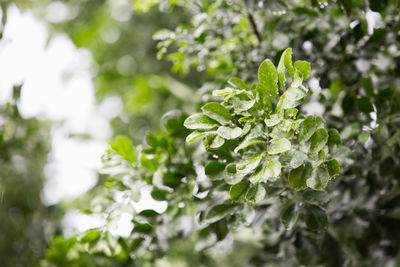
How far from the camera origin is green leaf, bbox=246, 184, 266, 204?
Result: 0.45 metres

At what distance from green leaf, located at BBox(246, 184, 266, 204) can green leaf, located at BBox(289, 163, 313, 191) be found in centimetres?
4

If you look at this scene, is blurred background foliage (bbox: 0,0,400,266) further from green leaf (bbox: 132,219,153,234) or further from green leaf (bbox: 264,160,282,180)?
green leaf (bbox: 264,160,282,180)

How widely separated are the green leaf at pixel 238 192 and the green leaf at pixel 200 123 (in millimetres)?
97

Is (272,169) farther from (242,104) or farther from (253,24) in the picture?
(253,24)

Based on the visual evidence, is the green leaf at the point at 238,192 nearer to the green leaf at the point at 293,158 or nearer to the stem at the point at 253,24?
the green leaf at the point at 293,158

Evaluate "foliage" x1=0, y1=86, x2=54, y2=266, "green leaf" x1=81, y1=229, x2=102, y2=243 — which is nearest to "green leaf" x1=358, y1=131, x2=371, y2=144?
"green leaf" x1=81, y1=229, x2=102, y2=243

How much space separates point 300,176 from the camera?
462 millimetres

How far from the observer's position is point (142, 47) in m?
1.97

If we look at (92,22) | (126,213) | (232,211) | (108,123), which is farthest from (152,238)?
(92,22)

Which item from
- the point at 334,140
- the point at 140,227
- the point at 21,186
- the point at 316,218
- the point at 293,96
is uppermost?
the point at 293,96

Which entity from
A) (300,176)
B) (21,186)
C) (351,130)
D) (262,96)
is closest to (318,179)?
(300,176)

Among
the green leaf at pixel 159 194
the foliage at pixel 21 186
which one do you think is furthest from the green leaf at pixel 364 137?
the foliage at pixel 21 186

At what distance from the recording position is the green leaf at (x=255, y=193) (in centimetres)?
45

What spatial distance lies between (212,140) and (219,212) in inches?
6.8
